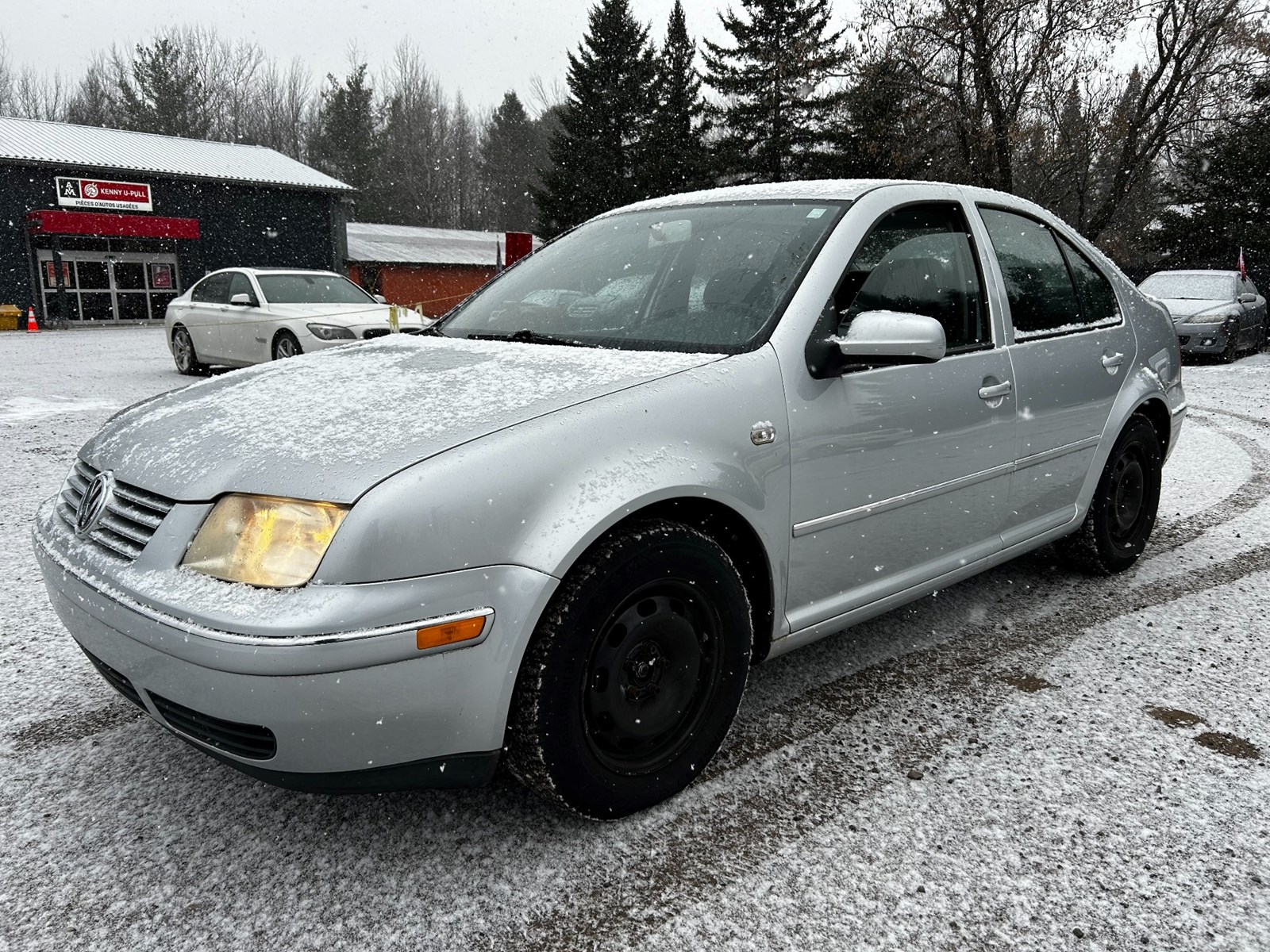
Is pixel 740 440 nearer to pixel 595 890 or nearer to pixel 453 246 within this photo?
pixel 595 890

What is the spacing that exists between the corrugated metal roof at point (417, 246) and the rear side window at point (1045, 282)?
30.1m

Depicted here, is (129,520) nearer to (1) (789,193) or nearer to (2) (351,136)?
(1) (789,193)

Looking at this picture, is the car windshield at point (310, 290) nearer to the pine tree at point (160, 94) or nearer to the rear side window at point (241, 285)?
the rear side window at point (241, 285)

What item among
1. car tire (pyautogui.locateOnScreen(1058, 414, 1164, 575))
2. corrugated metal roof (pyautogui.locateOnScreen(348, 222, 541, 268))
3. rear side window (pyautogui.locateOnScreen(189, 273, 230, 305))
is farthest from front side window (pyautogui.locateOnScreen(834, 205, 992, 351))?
corrugated metal roof (pyautogui.locateOnScreen(348, 222, 541, 268))

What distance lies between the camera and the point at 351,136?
5066 centimetres

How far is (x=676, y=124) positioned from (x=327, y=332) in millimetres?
28169

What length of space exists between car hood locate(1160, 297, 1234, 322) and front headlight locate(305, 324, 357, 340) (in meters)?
11.2

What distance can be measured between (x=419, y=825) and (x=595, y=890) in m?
0.48

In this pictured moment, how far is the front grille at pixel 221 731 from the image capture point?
1.78 metres

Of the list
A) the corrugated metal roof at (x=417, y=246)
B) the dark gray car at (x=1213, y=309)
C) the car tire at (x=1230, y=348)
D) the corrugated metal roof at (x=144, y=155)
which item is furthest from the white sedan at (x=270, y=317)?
the corrugated metal roof at (x=417, y=246)

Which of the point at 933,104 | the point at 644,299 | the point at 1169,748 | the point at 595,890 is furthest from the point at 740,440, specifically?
the point at 933,104

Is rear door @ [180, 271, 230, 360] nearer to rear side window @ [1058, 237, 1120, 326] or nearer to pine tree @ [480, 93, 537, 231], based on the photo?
rear side window @ [1058, 237, 1120, 326]

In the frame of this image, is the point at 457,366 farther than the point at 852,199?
No

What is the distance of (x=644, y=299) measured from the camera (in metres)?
2.74
